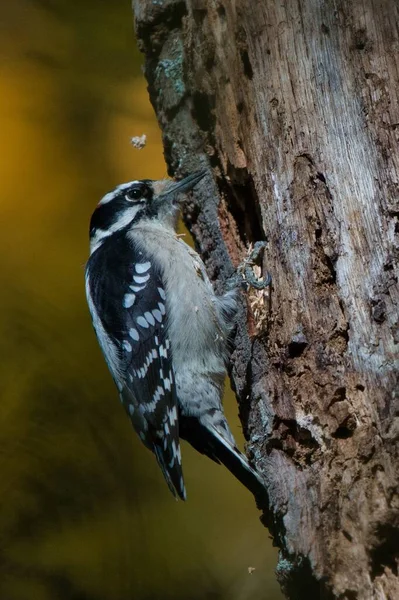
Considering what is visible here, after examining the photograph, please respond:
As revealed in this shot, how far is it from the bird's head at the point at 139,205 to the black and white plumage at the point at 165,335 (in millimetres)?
35

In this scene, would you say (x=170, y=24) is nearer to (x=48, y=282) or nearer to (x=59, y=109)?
(x=59, y=109)

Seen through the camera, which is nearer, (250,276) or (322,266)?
(322,266)

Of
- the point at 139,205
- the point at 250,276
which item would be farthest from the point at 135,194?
the point at 250,276

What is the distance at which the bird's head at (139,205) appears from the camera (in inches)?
107

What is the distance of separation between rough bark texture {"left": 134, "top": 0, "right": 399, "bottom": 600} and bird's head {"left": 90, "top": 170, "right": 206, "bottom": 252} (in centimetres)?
50

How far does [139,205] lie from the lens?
9.00 ft

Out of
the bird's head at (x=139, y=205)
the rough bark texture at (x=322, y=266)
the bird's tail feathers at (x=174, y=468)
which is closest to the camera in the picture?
the rough bark texture at (x=322, y=266)

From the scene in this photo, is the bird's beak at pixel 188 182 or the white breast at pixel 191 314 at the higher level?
the bird's beak at pixel 188 182

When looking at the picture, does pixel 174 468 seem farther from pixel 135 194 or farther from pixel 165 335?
pixel 135 194

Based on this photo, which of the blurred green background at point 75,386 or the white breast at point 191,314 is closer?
the white breast at point 191,314

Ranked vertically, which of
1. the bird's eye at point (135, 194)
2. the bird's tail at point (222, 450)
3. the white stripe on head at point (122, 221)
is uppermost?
the bird's eye at point (135, 194)

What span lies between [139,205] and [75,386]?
88 centimetres

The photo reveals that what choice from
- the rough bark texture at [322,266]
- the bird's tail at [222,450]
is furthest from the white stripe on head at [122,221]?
the bird's tail at [222,450]

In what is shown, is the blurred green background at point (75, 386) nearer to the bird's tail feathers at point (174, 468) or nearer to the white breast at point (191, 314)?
the white breast at point (191, 314)
